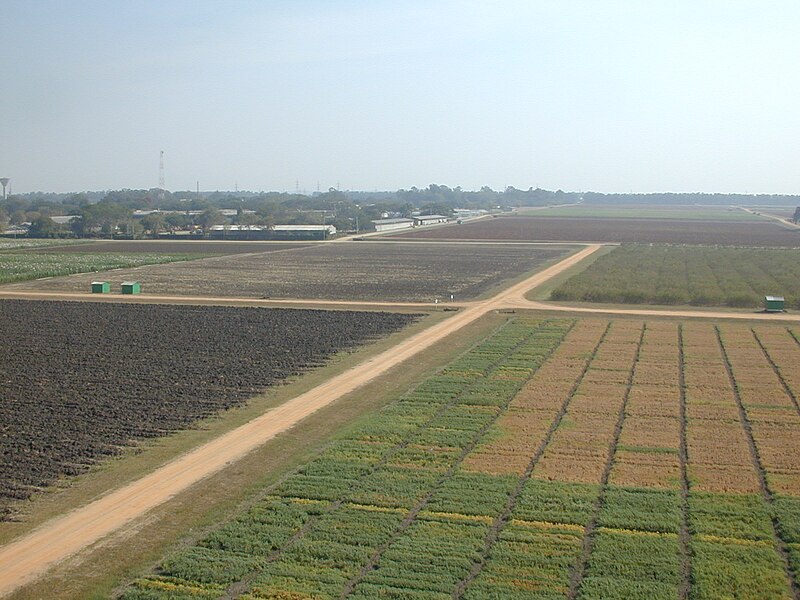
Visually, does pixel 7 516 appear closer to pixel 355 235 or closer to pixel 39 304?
pixel 39 304

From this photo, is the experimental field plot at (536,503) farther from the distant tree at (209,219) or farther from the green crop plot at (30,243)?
the distant tree at (209,219)

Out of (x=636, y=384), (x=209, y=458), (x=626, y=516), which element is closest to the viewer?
(x=626, y=516)

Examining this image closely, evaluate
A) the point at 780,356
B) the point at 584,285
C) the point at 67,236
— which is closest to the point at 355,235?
the point at 67,236

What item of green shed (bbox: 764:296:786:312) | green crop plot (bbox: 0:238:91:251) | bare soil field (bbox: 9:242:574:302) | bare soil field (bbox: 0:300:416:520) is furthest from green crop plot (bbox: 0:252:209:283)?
green shed (bbox: 764:296:786:312)

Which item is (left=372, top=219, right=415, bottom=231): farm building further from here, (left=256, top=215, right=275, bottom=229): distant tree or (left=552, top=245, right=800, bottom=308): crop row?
(left=552, top=245, right=800, bottom=308): crop row

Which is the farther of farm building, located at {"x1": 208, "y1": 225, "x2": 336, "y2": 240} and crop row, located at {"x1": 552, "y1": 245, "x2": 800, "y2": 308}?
farm building, located at {"x1": 208, "y1": 225, "x2": 336, "y2": 240}
